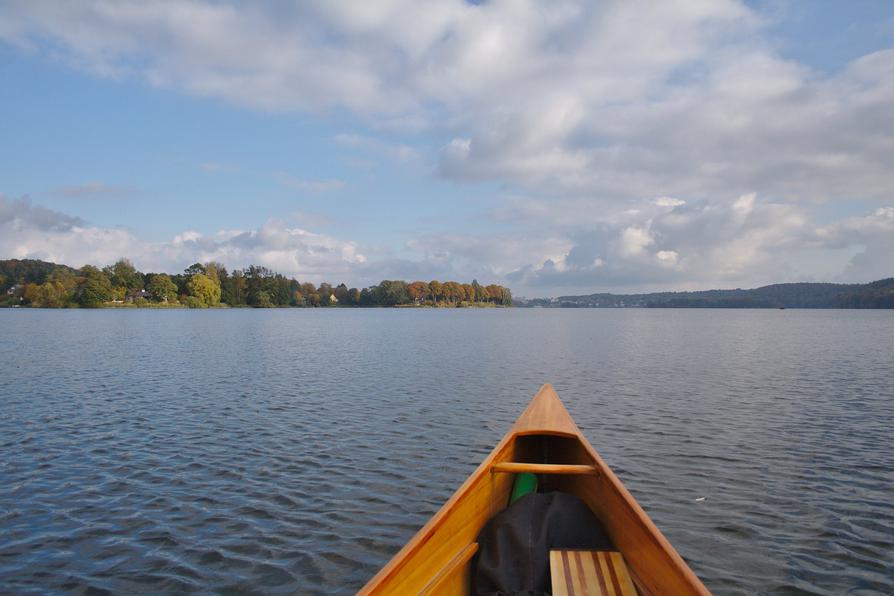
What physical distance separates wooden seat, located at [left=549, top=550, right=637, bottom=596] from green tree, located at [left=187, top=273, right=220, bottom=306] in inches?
6899

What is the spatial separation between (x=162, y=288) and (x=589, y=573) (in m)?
177

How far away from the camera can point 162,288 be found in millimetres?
161625

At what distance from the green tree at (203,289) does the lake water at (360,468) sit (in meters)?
146

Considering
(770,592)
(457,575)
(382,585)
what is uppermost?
(382,585)

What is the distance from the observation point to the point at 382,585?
14.6 ft

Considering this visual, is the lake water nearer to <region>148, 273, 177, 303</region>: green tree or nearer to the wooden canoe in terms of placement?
the wooden canoe

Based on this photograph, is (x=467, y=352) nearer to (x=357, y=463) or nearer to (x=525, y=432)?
(x=357, y=463)

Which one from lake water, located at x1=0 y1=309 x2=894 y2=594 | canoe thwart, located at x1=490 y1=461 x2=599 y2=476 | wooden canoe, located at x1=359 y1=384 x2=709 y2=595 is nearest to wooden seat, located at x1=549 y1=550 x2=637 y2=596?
wooden canoe, located at x1=359 y1=384 x2=709 y2=595

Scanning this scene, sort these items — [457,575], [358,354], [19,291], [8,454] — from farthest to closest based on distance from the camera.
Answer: [19,291] < [358,354] < [8,454] < [457,575]

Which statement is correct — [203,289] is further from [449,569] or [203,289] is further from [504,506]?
[449,569]

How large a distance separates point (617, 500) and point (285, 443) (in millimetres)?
9884

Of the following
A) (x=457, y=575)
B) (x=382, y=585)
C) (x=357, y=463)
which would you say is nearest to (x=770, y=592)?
(x=457, y=575)

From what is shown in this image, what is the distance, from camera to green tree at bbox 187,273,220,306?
165m

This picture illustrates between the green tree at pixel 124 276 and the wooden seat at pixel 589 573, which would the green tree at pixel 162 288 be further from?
the wooden seat at pixel 589 573
